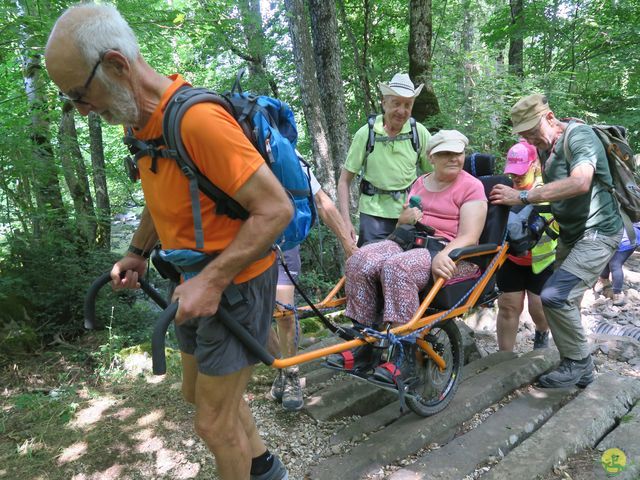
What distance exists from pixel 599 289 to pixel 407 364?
5.24 meters

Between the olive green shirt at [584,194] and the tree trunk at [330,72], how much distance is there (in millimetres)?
3917

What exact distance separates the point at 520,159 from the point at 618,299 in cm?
360

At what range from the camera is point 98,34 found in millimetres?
1603

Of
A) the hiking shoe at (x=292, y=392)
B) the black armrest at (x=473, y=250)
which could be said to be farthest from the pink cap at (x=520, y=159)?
the hiking shoe at (x=292, y=392)

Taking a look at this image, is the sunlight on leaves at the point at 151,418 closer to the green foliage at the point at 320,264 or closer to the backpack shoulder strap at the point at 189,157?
the backpack shoulder strap at the point at 189,157

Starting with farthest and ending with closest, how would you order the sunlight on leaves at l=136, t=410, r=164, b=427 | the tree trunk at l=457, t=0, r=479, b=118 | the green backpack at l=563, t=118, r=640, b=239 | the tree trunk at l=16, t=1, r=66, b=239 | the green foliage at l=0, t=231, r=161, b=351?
the tree trunk at l=457, t=0, r=479, b=118
the green foliage at l=0, t=231, r=161, b=351
the tree trunk at l=16, t=1, r=66, b=239
the green backpack at l=563, t=118, r=640, b=239
the sunlight on leaves at l=136, t=410, r=164, b=427

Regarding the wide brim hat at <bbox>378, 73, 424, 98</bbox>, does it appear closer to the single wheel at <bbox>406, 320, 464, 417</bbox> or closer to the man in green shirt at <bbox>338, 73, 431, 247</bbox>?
the man in green shirt at <bbox>338, 73, 431, 247</bbox>

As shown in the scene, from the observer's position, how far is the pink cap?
4590 millimetres

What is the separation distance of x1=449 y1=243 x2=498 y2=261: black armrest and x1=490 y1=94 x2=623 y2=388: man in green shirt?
0.38 metres

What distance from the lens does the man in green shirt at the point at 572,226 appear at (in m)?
3.57

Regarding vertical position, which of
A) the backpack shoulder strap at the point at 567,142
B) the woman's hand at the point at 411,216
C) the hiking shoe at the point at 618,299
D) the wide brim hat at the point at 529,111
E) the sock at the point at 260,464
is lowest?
the hiking shoe at the point at 618,299

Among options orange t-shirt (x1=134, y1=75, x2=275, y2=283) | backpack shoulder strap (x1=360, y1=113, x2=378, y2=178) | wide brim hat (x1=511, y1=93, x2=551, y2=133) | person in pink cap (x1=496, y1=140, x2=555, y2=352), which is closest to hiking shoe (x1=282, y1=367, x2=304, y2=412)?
orange t-shirt (x1=134, y1=75, x2=275, y2=283)

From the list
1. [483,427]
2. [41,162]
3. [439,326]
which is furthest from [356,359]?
[41,162]

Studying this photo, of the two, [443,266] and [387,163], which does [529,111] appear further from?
[443,266]
